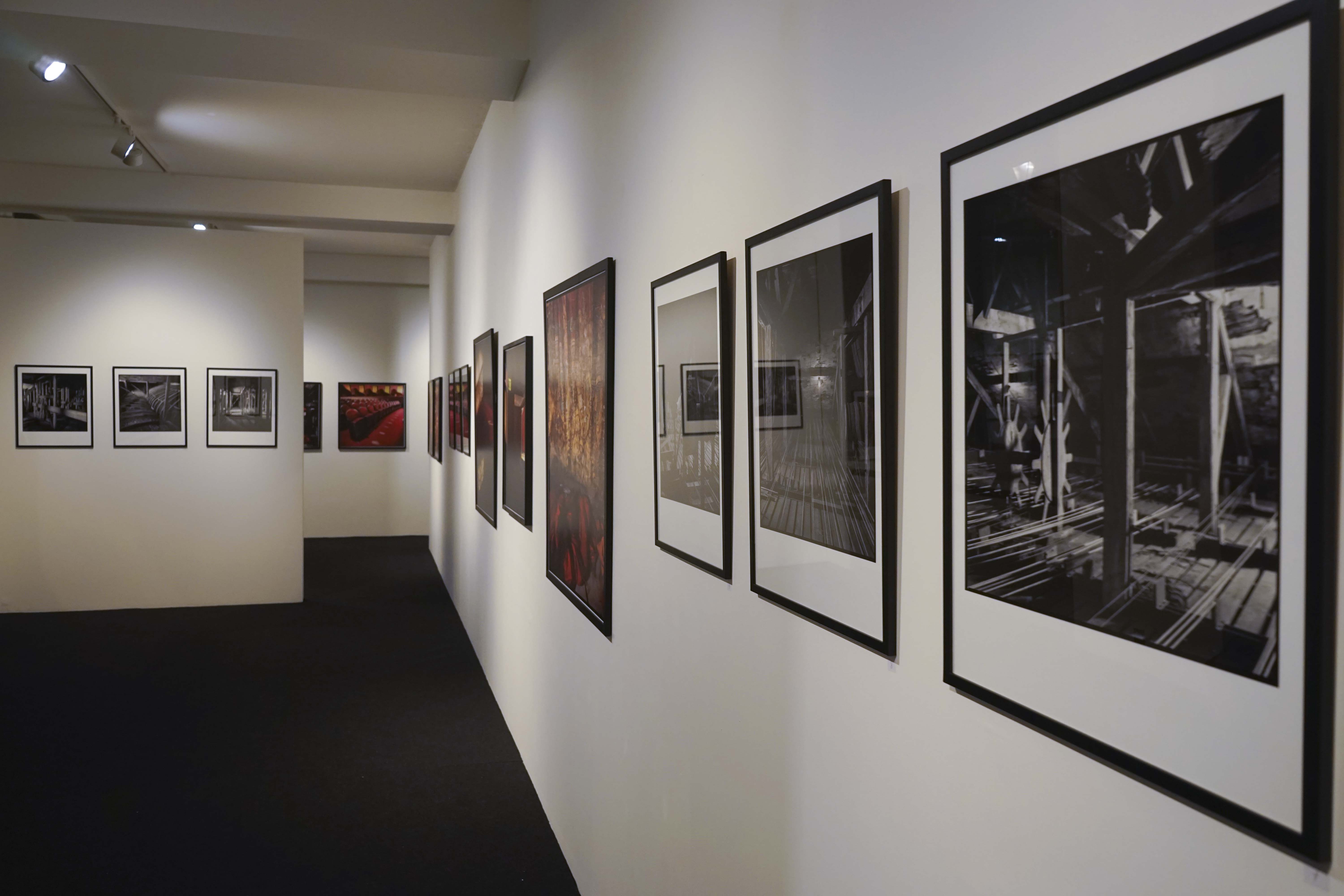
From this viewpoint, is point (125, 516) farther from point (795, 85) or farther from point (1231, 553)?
point (1231, 553)

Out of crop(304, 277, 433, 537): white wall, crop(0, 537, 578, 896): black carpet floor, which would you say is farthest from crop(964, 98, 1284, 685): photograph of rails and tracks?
crop(304, 277, 433, 537): white wall

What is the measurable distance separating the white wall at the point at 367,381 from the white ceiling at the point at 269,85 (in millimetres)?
4348

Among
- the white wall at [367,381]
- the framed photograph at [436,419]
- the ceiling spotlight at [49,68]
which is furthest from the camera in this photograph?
the white wall at [367,381]

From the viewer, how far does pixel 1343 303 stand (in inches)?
27.4

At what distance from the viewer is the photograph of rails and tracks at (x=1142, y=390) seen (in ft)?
2.44

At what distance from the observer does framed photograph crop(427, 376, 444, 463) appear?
971cm

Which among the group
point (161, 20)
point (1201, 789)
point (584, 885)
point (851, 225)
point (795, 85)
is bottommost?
point (584, 885)

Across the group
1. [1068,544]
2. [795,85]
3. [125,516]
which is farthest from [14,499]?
[1068,544]

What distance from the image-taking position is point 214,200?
8.15m

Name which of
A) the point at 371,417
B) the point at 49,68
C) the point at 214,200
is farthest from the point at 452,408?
the point at 371,417

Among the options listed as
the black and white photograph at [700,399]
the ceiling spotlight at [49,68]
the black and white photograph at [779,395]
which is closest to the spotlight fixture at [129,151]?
the ceiling spotlight at [49,68]

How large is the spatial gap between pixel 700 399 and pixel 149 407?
809 centimetres

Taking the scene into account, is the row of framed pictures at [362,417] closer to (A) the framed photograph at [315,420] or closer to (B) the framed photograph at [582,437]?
(A) the framed photograph at [315,420]

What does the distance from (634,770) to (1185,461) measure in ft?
7.06
